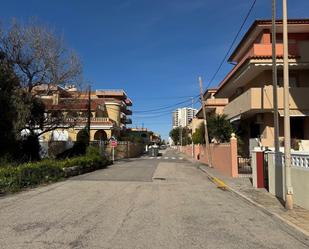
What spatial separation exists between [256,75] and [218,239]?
21.7m

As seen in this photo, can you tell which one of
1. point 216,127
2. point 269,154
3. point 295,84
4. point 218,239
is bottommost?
point 218,239

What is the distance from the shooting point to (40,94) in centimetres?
3359

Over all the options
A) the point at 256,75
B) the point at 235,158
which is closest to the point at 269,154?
the point at 235,158

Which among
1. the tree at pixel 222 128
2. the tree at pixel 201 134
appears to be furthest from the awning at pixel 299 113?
the tree at pixel 201 134

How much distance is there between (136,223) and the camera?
9.93 m

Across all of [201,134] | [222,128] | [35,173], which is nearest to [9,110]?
[35,173]

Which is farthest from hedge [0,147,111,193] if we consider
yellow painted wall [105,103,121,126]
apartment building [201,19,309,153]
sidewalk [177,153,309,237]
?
yellow painted wall [105,103,121,126]

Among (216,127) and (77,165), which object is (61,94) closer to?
(77,165)

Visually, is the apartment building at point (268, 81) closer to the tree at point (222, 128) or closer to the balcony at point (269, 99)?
the balcony at point (269, 99)

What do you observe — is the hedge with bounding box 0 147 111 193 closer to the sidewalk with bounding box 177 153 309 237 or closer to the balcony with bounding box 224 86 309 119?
the sidewalk with bounding box 177 153 309 237

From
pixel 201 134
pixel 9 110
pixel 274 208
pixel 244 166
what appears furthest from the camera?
pixel 201 134

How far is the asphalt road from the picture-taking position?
26.2 ft

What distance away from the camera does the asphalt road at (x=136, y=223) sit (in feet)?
26.2

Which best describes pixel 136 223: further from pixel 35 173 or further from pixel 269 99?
pixel 269 99
